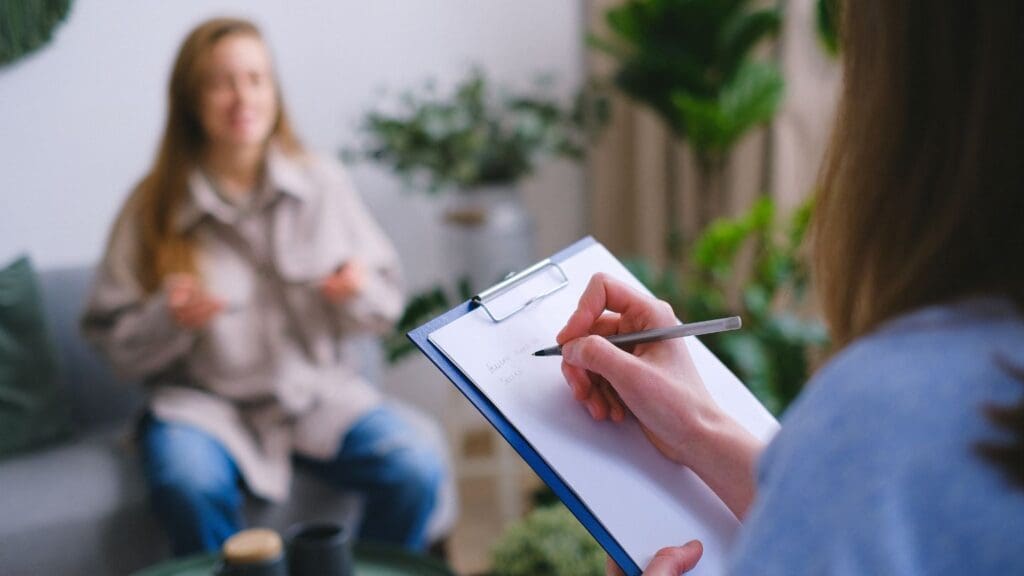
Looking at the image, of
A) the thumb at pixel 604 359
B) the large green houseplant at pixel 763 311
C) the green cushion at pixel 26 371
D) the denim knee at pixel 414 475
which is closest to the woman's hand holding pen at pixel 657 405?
the thumb at pixel 604 359

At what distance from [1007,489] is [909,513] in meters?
0.04

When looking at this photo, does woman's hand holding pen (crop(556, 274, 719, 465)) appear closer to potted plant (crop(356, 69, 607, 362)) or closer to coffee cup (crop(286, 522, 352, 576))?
coffee cup (crop(286, 522, 352, 576))

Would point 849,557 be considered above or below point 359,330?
above

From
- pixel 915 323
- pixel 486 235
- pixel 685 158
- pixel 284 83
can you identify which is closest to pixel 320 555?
pixel 915 323

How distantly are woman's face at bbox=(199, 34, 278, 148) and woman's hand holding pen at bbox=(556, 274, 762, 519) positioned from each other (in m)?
1.35

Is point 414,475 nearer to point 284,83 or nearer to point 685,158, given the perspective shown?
point 284,83

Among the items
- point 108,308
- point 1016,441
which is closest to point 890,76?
point 1016,441

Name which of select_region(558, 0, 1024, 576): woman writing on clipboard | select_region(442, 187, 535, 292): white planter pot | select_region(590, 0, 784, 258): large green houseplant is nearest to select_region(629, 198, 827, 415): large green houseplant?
select_region(590, 0, 784, 258): large green houseplant

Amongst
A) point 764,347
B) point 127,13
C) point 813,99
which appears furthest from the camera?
point 813,99

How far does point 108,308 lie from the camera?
1974 millimetres

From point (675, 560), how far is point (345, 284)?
1.38 metres

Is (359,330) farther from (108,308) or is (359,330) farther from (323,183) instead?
(108,308)

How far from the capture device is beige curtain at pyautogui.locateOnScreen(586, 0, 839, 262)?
8.46ft

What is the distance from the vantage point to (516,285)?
2.81 feet
